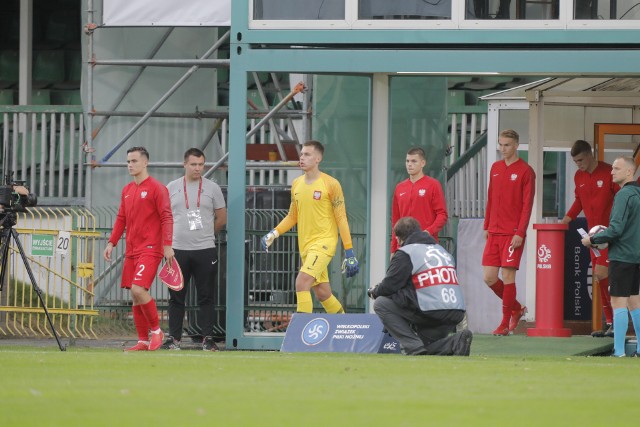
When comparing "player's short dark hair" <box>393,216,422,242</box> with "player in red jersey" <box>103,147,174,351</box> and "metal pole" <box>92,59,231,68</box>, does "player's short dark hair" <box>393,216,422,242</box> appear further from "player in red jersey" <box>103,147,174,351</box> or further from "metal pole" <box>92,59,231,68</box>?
"metal pole" <box>92,59,231,68</box>

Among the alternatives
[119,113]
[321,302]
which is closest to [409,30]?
[321,302]

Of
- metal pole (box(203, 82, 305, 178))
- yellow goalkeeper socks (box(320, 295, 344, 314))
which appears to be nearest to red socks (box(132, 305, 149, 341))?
yellow goalkeeper socks (box(320, 295, 344, 314))

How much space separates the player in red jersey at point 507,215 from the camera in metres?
15.9

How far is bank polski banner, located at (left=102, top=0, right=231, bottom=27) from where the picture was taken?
17875 millimetres

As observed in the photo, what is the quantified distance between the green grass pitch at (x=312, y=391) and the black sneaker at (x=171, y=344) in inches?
91.7

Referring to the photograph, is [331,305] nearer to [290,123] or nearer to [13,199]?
[13,199]

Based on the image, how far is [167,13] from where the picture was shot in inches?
707

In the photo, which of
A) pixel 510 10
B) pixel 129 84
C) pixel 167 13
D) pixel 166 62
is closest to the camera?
pixel 510 10

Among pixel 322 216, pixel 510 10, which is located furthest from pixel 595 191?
pixel 322 216

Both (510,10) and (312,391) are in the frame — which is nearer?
(312,391)

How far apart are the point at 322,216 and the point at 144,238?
6.24 feet

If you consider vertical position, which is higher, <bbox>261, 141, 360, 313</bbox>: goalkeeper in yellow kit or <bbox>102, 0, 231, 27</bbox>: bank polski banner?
<bbox>102, 0, 231, 27</bbox>: bank polski banner

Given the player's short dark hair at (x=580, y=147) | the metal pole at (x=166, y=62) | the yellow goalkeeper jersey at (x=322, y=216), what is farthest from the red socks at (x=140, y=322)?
the player's short dark hair at (x=580, y=147)

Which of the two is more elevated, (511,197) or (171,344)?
(511,197)
